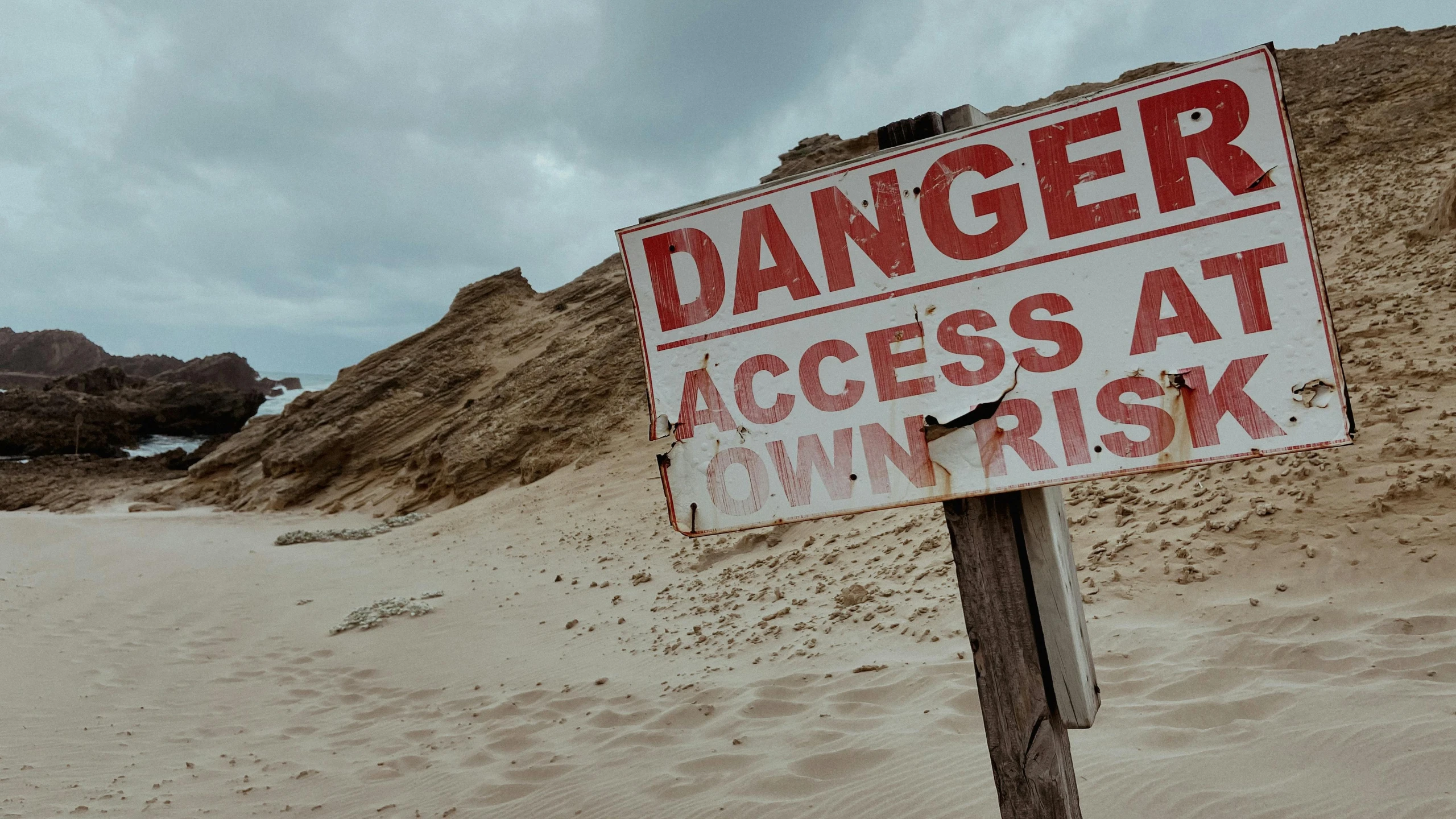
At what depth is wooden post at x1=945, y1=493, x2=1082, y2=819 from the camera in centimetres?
174

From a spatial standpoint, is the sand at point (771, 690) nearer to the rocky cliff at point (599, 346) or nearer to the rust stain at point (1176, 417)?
the rust stain at point (1176, 417)

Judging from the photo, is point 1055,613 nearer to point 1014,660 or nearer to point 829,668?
point 1014,660

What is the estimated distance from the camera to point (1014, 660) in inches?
69.6

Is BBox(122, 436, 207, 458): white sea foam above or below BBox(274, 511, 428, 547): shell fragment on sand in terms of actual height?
above

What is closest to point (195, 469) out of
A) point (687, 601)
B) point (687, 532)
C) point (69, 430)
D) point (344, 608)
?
point (69, 430)

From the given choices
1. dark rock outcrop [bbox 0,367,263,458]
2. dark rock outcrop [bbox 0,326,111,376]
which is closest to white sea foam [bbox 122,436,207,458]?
dark rock outcrop [bbox 0,367,263,458]

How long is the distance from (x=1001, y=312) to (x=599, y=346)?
60.3ft

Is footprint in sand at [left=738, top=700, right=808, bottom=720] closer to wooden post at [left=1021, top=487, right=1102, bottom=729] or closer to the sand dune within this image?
the sand dune

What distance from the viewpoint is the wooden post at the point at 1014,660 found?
1.74m

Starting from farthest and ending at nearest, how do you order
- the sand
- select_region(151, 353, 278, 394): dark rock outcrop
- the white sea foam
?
select_region(151, 353, 278, 394): dark rock outcrop < the white sea foam < the sand

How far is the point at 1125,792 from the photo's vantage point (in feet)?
8.41

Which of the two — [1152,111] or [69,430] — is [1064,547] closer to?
[1152,111]

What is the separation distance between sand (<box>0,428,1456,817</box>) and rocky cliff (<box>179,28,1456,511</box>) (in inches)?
77.2

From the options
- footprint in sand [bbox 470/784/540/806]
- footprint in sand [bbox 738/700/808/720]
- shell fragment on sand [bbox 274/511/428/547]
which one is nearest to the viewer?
footprint in sand [bbox 470/784/540/806]
